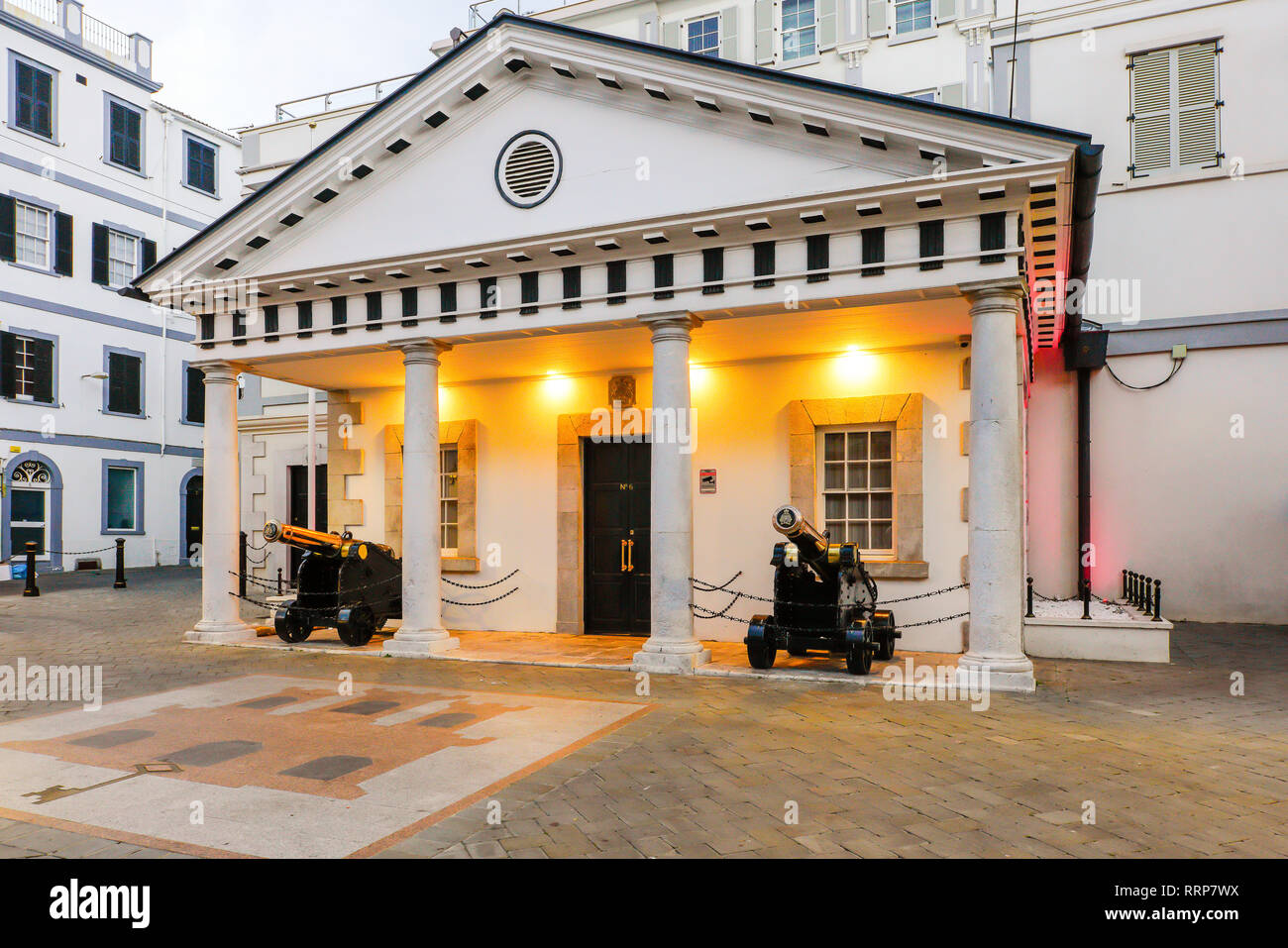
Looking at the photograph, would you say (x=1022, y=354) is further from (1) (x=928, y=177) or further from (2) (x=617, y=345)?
(2) (x=617, y=345)

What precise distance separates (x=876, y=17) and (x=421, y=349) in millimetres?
13450

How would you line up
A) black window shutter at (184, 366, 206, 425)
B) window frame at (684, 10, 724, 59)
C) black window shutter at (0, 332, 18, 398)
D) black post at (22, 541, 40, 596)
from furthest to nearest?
black window shutter at (184, 366, 206, 425) < black window shutter at (0, 332, 18, 398) < window frame at (684, 10, 724, 59) < black post at (22, 541, 40, 596)

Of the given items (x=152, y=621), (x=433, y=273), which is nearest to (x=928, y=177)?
(x=433, y=273)

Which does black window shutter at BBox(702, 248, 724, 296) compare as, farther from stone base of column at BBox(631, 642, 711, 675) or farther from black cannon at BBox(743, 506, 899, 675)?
stone base of column at BBox(631, 642, 711, 675)

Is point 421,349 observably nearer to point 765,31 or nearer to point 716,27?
point 765,31

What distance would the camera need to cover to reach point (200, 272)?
39.9ft

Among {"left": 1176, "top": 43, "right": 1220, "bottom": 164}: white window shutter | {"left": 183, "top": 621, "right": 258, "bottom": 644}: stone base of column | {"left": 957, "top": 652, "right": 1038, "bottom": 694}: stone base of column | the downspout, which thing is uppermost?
{"left": 1176, "top": 43, "right": 1220, "bottom": 164}: white window shutter

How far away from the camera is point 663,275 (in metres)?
9.77

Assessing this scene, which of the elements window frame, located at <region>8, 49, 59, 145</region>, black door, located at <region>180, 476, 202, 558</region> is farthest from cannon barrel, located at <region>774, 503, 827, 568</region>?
window frame, located at <region>8, 49, 59, 145</region>

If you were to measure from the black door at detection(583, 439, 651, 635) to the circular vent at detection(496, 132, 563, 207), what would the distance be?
3.97 metres

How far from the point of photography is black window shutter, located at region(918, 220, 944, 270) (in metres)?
8.62

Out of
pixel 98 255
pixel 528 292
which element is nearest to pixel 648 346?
pixel 528 292

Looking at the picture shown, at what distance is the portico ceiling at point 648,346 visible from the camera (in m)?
9.88

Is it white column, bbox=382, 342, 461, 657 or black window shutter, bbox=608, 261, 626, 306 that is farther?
white column, bbox=382, 342, 461, 657
